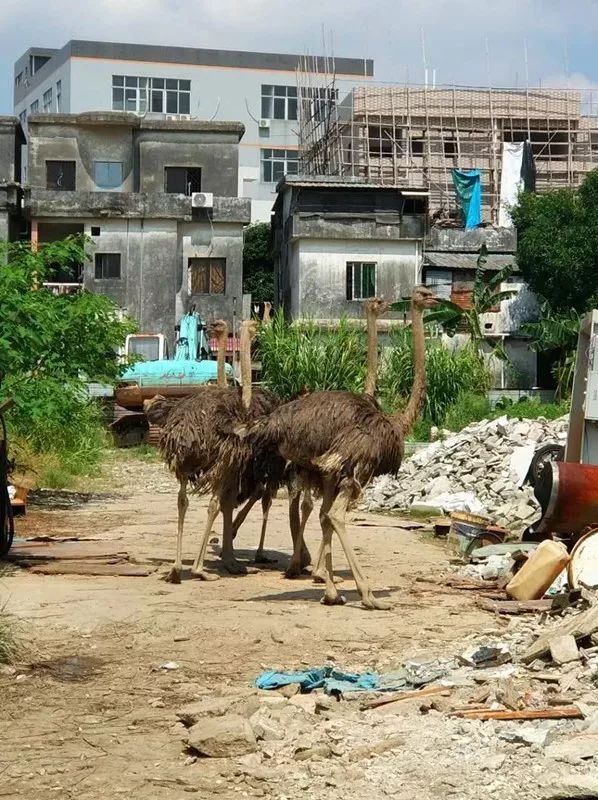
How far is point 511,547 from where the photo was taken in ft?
40.9

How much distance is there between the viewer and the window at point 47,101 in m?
64.4

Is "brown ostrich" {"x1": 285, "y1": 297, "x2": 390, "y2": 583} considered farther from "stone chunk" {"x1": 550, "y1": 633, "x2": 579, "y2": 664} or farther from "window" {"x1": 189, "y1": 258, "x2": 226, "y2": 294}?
"window" {"x1": 189, "y1": 258, "x2": 226, "y2": 294}

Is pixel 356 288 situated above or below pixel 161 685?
above

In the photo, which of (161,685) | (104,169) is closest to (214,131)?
(104,169)

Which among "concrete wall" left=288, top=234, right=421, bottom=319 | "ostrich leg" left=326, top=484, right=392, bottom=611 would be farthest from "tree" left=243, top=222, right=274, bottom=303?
"ostrich leg" left=326, top=484, right=392, bottom=611

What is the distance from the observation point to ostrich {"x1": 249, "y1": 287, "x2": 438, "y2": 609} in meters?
10.2

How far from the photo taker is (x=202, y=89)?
63.1 m

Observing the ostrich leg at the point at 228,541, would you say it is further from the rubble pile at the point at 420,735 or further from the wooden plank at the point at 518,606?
the rubble pile at the point at 420,735

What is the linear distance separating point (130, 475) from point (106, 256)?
1823cm

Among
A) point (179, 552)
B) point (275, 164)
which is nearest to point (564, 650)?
point (179, 552)

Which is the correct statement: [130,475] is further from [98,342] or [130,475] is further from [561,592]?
[561,592]

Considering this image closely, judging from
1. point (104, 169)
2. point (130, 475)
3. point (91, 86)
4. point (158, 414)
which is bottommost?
point (130, 475)

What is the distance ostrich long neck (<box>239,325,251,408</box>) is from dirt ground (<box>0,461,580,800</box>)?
64.0 inches

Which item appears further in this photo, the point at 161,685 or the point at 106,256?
the point at 106,256
